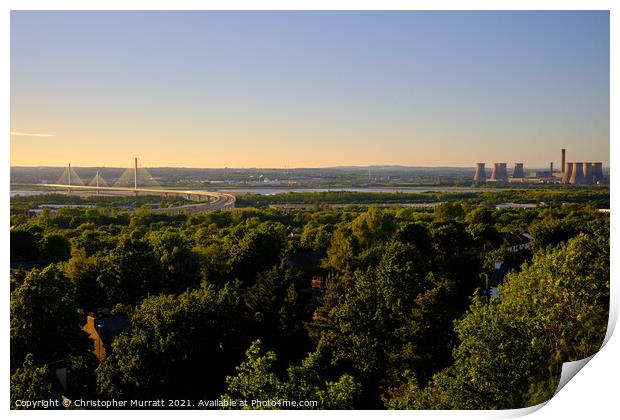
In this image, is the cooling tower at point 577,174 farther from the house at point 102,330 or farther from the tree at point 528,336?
the house at point 102,330

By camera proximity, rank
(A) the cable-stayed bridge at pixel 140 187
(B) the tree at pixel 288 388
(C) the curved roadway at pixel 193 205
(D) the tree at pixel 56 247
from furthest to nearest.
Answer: (C) the curved roadway at pixel 193 205 < (A) the cable-stayed bridge at pixel 140 187 < (D) the tree at pixel 56 247 < (B) the tree at pixel 288 388

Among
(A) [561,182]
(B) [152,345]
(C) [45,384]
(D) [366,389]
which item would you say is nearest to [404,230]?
(A) [561,182]

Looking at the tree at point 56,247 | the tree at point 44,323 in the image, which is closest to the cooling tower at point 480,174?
the tree at point 44,323

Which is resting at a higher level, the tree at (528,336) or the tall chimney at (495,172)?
the tall chimney at (495,172)

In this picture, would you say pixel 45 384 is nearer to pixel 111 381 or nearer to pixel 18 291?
pixel 111 381

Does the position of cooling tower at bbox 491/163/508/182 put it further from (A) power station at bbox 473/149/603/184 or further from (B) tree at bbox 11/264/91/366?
Answer: (B) tree at bbox 11/264/91/366

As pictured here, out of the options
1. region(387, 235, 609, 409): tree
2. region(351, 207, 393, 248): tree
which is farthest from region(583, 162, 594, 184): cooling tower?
region(351, 207, 393, 248): tree

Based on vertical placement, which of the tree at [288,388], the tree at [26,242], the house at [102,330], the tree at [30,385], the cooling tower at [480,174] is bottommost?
the house at [102,330]
